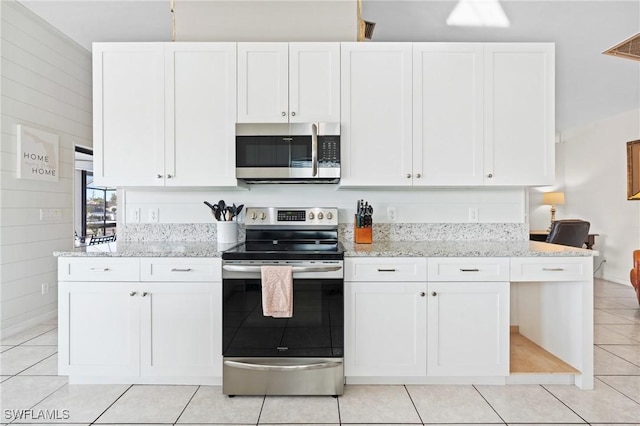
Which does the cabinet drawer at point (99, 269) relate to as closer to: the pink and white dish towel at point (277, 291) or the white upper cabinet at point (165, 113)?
the white upper cabinet at point (165, 113)

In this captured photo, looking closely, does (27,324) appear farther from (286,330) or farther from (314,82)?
(314,82)

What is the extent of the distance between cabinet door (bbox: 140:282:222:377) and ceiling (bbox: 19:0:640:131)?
2.15 m

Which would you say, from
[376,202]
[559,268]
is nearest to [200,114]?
[376,202]

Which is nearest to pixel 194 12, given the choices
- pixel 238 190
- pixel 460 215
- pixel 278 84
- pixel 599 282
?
pixel 278 84

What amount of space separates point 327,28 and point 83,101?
10.8ft

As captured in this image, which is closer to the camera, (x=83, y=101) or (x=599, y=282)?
(x=83, y=101)

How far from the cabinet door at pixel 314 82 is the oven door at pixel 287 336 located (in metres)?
1.07

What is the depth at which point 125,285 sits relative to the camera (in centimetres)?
227

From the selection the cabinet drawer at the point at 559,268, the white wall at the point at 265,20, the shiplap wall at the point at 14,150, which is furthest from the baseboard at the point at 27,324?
the cabinet drawer at the point at 559,268

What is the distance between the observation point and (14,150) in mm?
3295

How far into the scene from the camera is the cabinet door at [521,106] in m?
2.53

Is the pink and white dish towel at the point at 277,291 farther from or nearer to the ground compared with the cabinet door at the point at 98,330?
farther from the ground

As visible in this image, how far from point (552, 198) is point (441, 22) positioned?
16.7 feet

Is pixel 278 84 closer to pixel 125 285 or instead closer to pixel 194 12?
pixel 194 12
